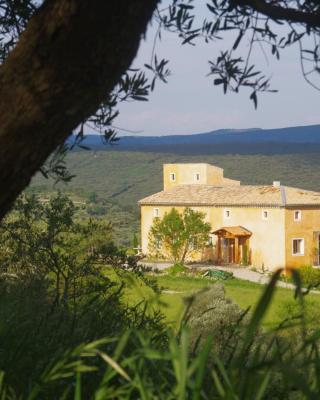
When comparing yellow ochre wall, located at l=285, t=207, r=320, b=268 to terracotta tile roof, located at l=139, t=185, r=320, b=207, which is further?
terracotta tile roof, located at l=139, t=185, r=320, b=207

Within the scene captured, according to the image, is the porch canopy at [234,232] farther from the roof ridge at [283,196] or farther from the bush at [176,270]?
the bush at [176,270]

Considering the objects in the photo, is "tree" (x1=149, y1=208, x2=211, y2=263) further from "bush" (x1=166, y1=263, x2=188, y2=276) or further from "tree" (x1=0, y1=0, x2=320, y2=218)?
"tree" (x1=0, y1=0, x2=320, y2=218)

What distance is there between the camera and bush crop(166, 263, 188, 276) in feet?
125

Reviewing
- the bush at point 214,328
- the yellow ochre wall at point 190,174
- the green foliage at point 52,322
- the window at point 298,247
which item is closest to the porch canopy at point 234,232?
the window at point 298,247

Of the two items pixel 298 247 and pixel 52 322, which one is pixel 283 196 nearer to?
pixel 298 247

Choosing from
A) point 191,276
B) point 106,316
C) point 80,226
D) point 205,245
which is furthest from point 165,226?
point 106,316

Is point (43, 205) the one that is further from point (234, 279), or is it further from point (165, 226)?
point (165, 226)

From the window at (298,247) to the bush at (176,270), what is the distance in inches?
220

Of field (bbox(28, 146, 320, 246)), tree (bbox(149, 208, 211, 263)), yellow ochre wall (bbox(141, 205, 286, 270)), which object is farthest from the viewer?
field (bbox(28, 146, 320, 246))

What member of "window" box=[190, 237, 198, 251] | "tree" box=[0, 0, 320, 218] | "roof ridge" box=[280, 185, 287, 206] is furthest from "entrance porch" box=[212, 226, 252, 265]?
"tree" box=[0, 0, 320, 218]

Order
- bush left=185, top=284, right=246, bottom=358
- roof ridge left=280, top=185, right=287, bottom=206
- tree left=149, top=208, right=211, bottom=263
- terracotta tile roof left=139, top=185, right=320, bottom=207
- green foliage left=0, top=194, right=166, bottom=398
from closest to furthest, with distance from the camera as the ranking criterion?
bush left=185, top=284, right=246, bottom=358, green foliage left=0, top=194, right=166, bottom=398, roof ridge left=280, top=185, right=287, bottom=206, terracotta tile roof left=139, top=185, right=320, bottom=207, tree left=149, top=208, right=211, bottom=263

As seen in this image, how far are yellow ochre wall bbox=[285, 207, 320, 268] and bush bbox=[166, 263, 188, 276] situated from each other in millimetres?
5188

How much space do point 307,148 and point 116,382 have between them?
266ft

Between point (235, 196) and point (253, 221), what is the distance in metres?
2.00
